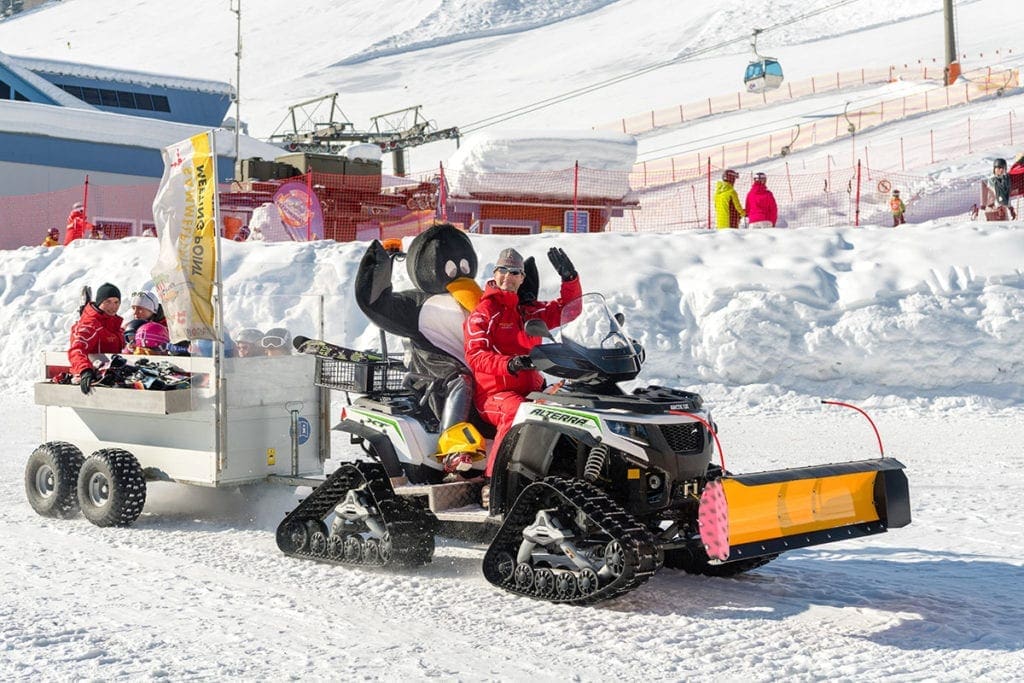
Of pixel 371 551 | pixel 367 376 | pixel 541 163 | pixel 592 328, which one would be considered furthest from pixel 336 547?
pixel 541 163

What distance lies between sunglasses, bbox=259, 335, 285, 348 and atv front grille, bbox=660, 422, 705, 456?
333cm

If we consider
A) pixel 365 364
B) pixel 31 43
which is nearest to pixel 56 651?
pixel 365 364

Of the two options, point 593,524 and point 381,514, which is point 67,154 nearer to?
Answer: point 381,514

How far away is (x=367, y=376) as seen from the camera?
7180mm

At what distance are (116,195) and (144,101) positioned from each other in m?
12.8

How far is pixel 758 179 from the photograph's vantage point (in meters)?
18.6

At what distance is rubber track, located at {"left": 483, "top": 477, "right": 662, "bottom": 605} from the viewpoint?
514 cm

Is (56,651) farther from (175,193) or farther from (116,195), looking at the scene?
(116,195)

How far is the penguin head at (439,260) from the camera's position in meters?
6.85

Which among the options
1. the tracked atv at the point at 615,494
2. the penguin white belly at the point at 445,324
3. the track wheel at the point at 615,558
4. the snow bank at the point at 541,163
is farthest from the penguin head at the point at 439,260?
the snow bank at the point at 541,163

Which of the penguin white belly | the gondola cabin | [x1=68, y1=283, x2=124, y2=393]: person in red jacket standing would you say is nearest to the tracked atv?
the penguin white belly

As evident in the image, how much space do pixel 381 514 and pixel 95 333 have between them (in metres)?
3.17

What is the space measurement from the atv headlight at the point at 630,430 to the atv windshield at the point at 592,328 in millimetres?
472

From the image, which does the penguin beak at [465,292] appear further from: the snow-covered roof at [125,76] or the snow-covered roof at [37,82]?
the snow-covered roof at [125,76]
